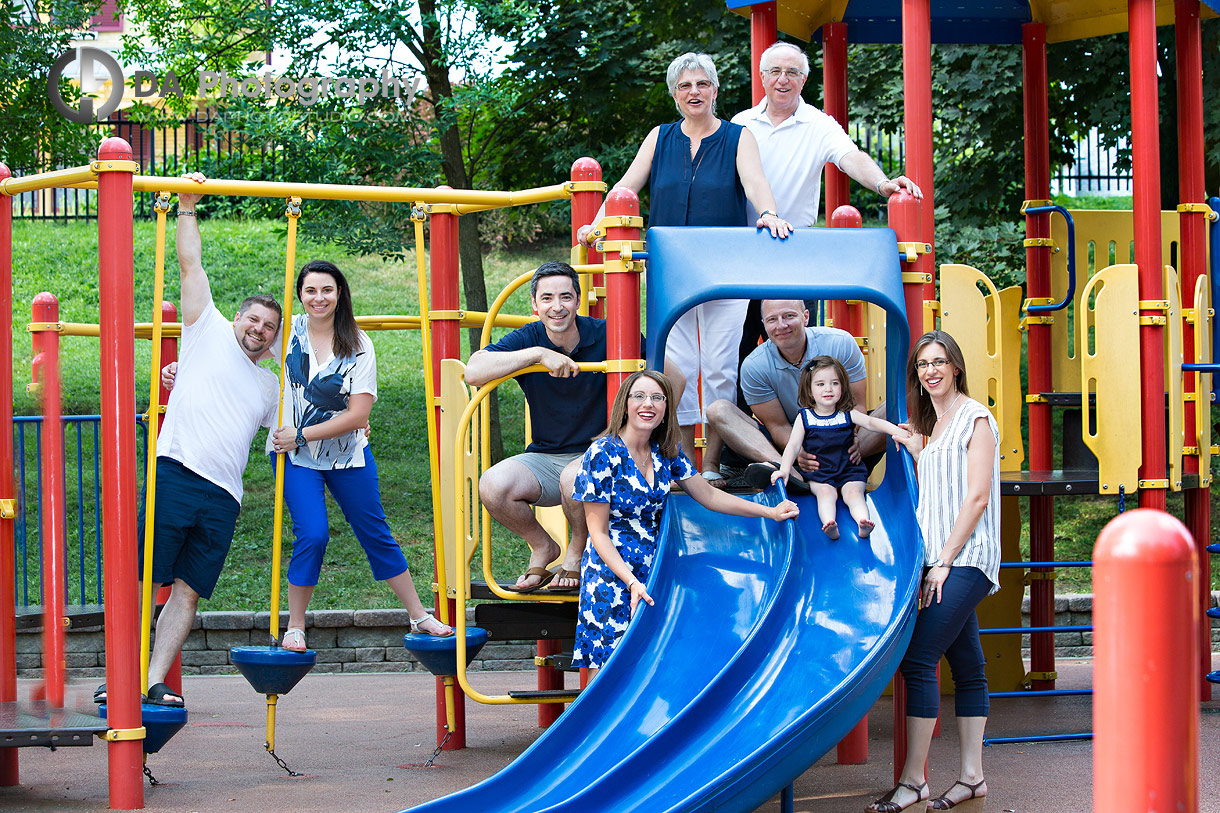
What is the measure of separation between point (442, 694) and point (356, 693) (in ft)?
6.96

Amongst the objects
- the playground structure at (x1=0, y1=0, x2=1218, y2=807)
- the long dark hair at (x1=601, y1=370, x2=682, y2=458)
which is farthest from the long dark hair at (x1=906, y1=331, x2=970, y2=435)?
the long dark hair at (x1=601, y1=370, x2=682, y2=458)

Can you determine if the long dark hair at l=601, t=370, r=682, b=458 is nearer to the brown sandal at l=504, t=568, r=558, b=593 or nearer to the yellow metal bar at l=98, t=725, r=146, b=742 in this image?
the brown sandal at l=504, t=568, r=558, b=593

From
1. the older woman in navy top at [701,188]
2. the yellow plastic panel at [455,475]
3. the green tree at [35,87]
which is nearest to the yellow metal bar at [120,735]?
the yellow plastic panel at [455,475]

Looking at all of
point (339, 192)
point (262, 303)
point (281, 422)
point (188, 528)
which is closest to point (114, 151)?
point (262, 303)

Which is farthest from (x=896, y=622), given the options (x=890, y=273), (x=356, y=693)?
(x=356, y=693)

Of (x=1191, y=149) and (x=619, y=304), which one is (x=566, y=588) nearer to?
(x=619, y=304)

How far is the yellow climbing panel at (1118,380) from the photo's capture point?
636 cm

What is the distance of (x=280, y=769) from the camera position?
5.95 metres

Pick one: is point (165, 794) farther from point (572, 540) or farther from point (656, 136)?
point (656, 136)

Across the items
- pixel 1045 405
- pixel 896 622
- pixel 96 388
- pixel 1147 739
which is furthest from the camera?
pixel 96 388

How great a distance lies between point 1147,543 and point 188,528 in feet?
14.8

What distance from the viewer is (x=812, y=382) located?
524cm

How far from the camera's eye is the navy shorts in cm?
551

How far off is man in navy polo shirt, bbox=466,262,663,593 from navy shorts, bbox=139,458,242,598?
3.67 feet
